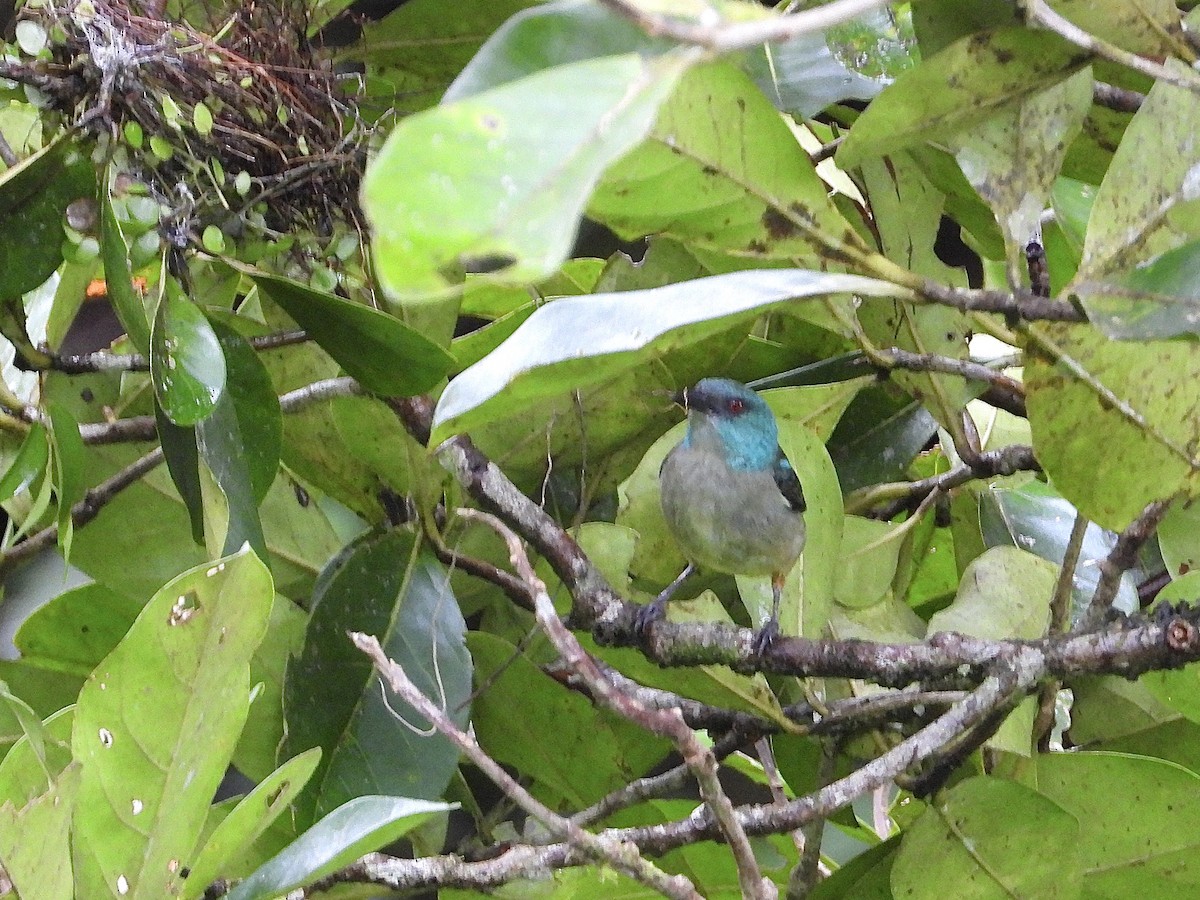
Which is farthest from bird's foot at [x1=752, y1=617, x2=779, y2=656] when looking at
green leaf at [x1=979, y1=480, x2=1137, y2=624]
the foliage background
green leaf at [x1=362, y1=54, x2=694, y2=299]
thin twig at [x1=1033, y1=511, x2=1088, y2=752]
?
green leaf at [x1=362, y1=54, x2=694, y2=299]

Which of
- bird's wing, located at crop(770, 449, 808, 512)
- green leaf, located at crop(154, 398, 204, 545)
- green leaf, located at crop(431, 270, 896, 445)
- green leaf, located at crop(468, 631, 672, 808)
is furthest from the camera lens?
bird's wing, located at crop(770, 449, 808, 512)

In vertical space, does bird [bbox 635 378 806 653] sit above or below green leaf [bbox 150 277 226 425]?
below

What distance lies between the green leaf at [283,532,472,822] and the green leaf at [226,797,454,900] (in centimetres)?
32

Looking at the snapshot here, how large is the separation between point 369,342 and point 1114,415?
65 centimetres

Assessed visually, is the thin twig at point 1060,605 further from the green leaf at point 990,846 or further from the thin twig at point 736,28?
the thin twig at point 736,28

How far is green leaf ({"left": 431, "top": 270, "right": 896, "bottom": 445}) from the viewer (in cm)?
63

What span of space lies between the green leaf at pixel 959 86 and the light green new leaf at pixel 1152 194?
0.28 ft

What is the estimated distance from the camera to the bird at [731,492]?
1.40 metres

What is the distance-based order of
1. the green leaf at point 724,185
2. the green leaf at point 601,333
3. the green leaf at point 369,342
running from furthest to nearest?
the green leaf at point 369,342 → the green leaf at point 724,185 → the green leaf at point 601,333

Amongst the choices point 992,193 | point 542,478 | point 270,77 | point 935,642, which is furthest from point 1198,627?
point 270,77

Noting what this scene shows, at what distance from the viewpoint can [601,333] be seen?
0.64 m

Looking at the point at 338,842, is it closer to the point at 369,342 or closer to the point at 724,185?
the point at 369,342

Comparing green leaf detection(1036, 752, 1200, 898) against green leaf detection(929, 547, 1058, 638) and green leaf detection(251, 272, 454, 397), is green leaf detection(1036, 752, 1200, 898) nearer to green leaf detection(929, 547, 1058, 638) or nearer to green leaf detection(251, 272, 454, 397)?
green leaf detection(929, 547, 1058, 638)

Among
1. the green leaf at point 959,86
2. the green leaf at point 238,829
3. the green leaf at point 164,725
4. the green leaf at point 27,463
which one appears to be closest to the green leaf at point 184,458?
the green leaf at point 27,463
